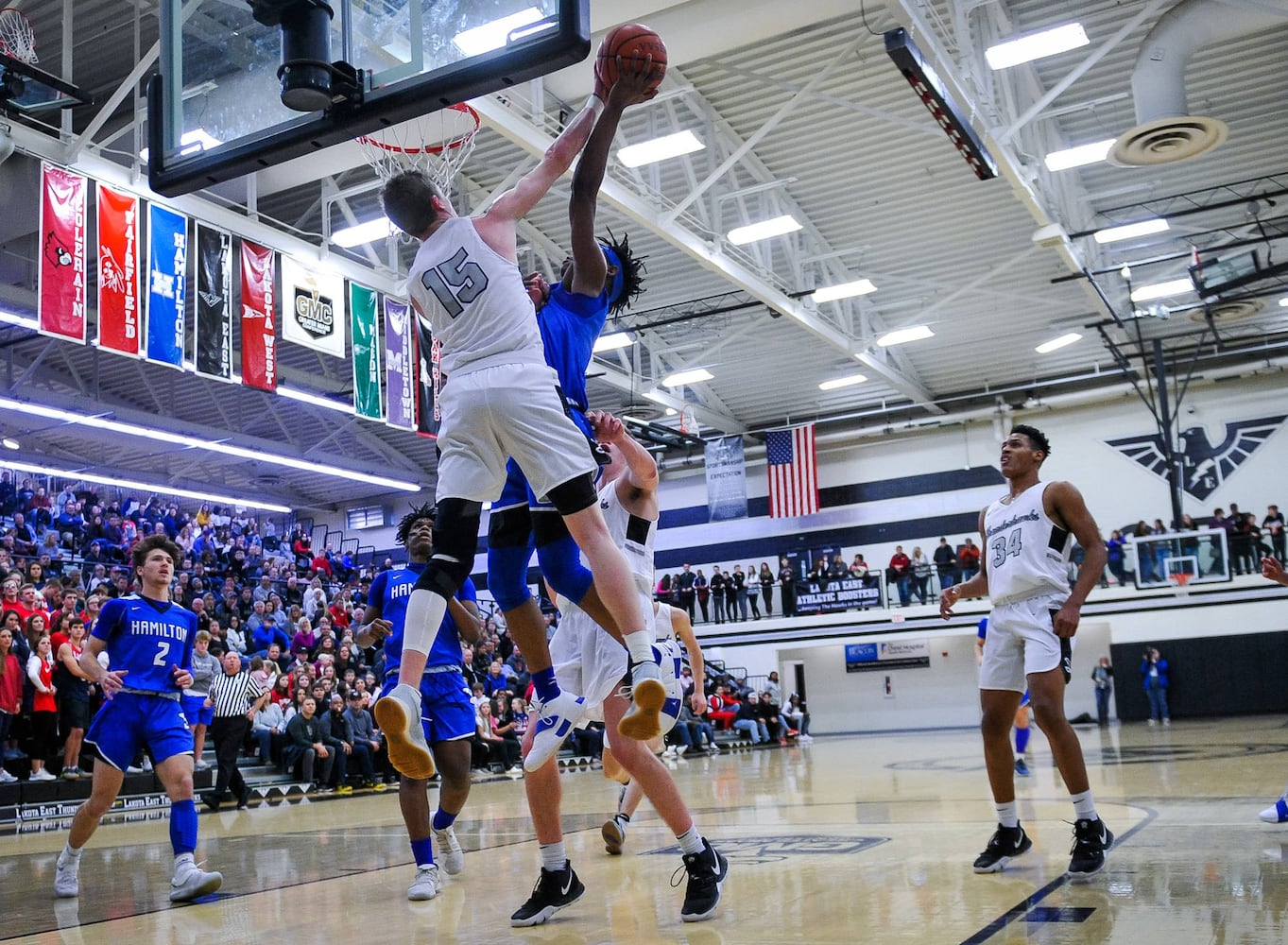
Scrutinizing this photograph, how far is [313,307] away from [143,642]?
11475mm

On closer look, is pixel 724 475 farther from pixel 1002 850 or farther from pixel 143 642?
pixel 1002 850

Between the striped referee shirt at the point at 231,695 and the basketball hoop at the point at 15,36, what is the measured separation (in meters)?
6.96

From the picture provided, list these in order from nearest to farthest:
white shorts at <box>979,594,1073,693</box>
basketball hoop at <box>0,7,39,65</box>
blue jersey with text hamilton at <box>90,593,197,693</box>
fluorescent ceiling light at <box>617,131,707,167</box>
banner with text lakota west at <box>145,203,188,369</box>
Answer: white shorts at <box>979,594,1073,693</box>
blue jersey with text hamilton at <box>90,593,197,693</box>
basketball hoop at <box>0,7,39,65</box>
banner with text lakota west at <box>145,203,188,369</box>
fluorescent ceiling light at <box>617,131,707,167</box>

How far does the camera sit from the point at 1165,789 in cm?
728

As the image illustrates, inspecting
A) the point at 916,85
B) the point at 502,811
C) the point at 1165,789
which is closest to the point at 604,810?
the point at 502,811

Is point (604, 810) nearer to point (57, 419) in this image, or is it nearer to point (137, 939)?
point (137, 939)

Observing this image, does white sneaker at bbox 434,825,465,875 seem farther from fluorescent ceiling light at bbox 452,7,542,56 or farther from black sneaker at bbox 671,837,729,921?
fluorescent ceiling light at bbox 452,7,542,56

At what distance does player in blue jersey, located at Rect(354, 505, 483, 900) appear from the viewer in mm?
5086

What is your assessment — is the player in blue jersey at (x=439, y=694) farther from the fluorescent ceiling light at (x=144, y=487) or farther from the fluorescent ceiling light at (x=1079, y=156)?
the fluorescent ceiling light at (x=144, y=487)

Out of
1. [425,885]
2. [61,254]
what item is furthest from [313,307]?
[425,885]

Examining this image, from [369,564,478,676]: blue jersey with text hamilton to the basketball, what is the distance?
2.59 metres

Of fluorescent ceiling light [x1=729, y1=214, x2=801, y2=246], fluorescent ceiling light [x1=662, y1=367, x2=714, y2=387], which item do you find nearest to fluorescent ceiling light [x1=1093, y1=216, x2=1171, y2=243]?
fluorescent ceiling light [x1=729, y1=214, x2=801, y2=246]

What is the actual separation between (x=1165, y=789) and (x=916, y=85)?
294 inches

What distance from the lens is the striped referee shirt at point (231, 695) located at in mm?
12461
